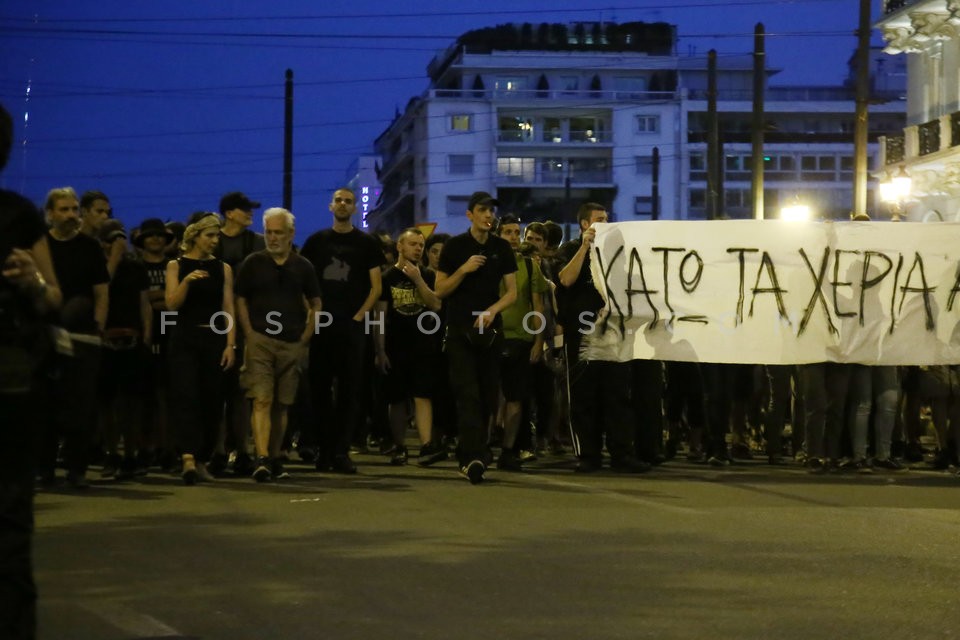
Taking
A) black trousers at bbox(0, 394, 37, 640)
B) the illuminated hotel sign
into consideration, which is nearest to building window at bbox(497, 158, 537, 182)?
the illuminated hotel sign

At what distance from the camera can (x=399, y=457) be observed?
1489 centimetres

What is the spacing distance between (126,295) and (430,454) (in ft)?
9.45

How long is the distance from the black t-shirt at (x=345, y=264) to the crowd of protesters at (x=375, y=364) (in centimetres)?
2

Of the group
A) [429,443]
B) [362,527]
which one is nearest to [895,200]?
[429,443]

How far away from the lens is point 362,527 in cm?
970

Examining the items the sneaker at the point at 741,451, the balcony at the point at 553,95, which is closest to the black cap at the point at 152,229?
the sneaker at the point at 741,451

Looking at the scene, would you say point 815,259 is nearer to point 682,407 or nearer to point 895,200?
point 682,407

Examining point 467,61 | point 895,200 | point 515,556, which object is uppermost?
point 467,61

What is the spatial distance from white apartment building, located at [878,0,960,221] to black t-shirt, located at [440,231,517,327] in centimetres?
3068

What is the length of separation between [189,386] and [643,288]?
4.21 meters

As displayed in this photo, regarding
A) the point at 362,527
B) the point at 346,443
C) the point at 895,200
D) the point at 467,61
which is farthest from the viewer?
the point at 467,61

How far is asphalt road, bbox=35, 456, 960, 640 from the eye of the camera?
6.64 metres

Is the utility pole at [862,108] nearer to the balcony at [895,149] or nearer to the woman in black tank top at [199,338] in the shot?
the balcony at [895,149]

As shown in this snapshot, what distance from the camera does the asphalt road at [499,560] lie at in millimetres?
6641
